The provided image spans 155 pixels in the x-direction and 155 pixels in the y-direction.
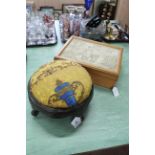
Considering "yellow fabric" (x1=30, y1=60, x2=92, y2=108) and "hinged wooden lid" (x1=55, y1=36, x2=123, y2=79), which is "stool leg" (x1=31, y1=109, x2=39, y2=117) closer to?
"yellow fabric" (x1=30, y1=60, x2=92, y2=108)

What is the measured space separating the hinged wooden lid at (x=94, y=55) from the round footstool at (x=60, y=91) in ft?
0.41

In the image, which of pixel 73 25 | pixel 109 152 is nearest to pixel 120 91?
pixel 109 152

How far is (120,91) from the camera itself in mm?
698

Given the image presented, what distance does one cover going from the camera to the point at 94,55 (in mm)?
715

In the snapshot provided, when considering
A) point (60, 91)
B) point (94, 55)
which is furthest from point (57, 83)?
point (94, 55)

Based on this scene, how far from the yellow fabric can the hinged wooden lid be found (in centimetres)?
12

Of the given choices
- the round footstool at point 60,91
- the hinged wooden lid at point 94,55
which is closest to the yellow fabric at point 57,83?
the round footstool at point 60,91

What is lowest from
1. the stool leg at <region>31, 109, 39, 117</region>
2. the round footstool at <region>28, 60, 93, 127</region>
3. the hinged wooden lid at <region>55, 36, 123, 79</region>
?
the stool leg at <region>31, 109, 39, 117</region>

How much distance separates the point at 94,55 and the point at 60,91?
27 cm

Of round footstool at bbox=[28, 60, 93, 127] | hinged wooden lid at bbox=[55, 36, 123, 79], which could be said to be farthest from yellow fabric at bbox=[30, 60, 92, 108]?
hinged wooden lid at bbox=[55, 36, 123, 79]

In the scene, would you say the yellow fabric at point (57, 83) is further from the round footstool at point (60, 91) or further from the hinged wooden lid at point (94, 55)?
the hinged wooden lid at point (94, 55)

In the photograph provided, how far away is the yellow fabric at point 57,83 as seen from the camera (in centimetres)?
50

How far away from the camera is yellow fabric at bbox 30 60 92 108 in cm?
50
